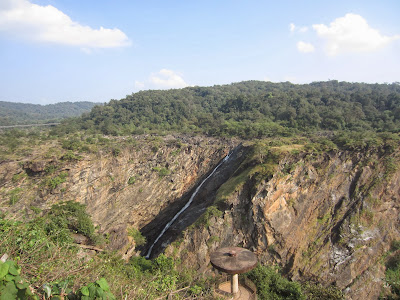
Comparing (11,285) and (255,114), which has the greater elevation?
(255,114)

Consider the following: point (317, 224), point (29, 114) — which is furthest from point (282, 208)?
point (29, 114)

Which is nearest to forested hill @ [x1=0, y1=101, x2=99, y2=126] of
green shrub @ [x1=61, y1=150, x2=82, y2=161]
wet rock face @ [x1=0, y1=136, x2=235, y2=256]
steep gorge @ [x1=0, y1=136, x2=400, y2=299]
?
green shrub @ [x1=61, y1=150, x2=82, y2=161]

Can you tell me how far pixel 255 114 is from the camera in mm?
38688

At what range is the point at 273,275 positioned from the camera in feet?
37.1

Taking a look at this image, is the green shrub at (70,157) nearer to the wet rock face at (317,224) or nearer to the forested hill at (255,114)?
the wet rock face at (317,224)

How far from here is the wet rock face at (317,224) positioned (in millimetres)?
16562

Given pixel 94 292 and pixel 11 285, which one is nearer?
pixel 11 285

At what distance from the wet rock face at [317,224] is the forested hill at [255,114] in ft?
35.9

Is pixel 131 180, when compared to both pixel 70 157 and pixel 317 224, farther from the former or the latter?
pixel 317 224

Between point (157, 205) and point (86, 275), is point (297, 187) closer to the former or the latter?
point (157, 205)

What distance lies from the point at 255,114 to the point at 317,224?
23.1 m

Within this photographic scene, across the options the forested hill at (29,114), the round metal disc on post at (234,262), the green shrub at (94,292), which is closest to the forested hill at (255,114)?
the round metal disc on post at (234,262)

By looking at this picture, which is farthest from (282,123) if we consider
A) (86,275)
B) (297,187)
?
(86,275)

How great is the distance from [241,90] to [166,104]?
26623 millimetres
